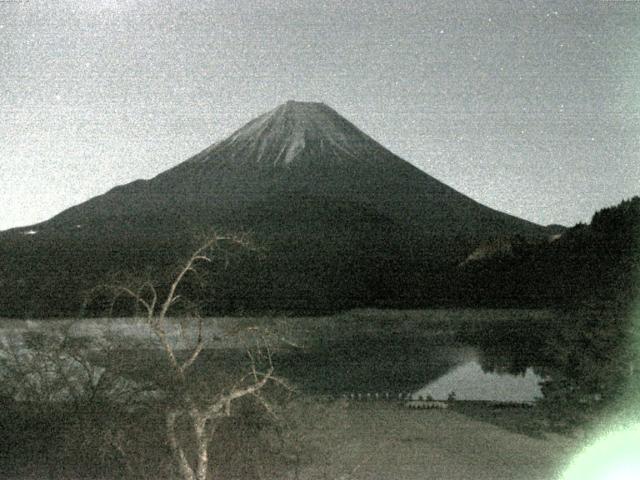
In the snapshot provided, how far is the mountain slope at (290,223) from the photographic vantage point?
4625cm

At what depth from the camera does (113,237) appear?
6506 centimetres

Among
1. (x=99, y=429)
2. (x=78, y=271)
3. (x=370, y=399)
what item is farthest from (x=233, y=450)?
(x=78, y=271)

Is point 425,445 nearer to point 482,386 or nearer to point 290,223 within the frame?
point 482,386

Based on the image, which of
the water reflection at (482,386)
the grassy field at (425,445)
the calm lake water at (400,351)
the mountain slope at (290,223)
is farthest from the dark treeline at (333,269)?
the grassy field at (425,445)

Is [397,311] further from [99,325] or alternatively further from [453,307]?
[99,325]

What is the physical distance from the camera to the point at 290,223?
2928 inches

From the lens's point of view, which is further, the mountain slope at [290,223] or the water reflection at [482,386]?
the mountain slope at [290,223]

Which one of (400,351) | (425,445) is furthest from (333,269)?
(425,445)

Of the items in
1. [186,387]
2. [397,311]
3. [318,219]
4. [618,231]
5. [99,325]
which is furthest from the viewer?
[318,219]

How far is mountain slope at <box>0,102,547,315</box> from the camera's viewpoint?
152 ft

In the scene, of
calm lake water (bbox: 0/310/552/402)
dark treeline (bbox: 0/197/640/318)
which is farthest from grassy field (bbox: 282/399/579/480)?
dark treeline (bbox: 0/197/640/318)

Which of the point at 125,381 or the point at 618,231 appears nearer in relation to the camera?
the point at 125,381

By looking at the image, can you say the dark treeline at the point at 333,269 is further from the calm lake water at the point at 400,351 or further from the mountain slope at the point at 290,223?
the calm lake water at the point at 400,351

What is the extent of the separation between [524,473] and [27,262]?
46.9 m
